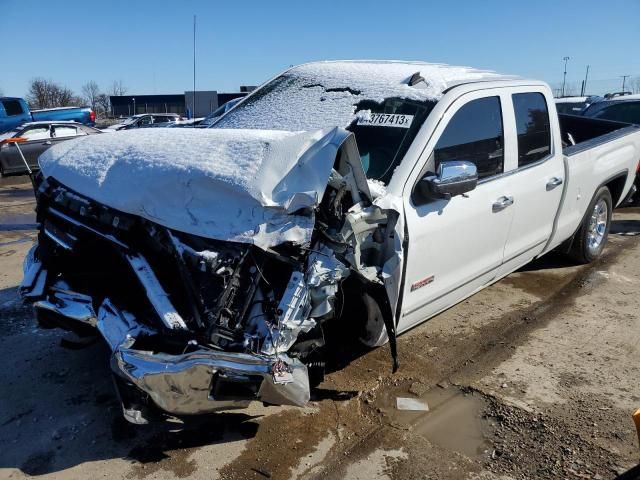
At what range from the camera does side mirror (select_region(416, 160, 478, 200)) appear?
3.11 metres

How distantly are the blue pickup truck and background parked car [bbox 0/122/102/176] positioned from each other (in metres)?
5.91

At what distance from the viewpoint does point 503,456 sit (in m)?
2.79

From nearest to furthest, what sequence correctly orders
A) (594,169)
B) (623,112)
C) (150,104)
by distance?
(594,169) → (623,112) → (150,104)

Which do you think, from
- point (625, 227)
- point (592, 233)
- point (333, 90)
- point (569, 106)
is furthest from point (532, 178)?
point (569, 106)

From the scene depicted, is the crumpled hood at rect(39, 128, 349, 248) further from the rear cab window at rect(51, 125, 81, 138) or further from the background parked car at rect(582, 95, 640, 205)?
the rear cab window at rect(51, 125, 81, 138)

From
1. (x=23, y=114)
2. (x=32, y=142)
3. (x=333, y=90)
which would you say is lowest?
(x=32, y=142)

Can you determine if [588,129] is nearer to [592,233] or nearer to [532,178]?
[592,233]

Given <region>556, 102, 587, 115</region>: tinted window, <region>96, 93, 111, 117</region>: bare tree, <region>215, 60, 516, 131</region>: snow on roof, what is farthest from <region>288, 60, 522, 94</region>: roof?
<region>96, 93, 111, 117</region>: bare tree

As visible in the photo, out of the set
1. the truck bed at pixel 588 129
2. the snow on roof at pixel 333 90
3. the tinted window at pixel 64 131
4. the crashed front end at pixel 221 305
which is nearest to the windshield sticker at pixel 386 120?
the snow on roof at pixel 333 90

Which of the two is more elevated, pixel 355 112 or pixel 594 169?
pixel 355 112

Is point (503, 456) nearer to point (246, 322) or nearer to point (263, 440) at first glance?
point (263, 440)

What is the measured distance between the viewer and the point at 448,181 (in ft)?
10.3

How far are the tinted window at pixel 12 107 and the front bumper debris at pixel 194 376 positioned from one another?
20.6m

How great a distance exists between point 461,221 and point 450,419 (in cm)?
121
